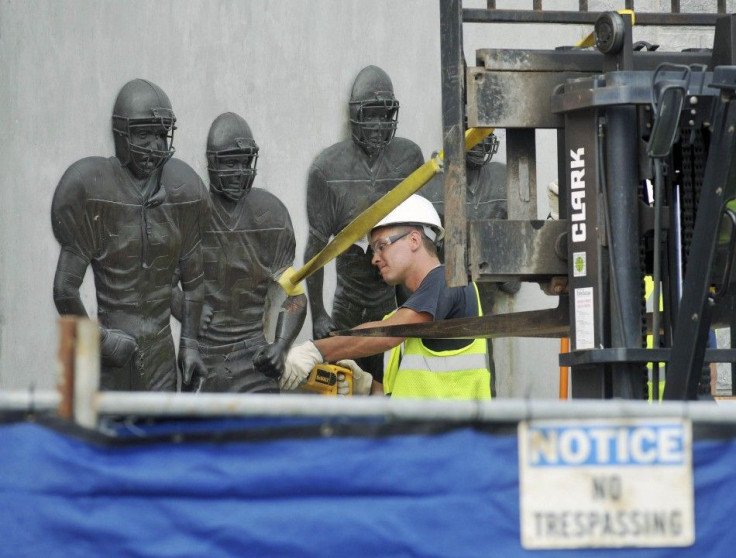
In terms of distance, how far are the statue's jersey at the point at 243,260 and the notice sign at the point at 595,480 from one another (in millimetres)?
6033

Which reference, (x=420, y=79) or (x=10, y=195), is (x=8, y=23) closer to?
(x=10, y=195)

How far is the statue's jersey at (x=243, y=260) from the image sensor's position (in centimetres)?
858

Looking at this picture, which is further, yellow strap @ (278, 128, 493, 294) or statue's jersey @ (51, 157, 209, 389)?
statue's jersey @ (51, 157, 209, 389)

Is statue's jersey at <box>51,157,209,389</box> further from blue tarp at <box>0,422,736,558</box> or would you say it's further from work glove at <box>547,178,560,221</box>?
blue tarp at <box>0,422,736,558</box>

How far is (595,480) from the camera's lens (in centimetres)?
262

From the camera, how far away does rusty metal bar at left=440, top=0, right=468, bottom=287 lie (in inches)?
210

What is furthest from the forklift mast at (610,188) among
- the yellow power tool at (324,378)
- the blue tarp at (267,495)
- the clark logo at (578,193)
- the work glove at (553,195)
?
the yellow power tool at (324,378)

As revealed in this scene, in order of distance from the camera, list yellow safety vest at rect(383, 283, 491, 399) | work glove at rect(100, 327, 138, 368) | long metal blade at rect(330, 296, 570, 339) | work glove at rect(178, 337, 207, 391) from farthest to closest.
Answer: work glove at rect(178, 337, 207, 391) → work glove at rect(100, 327, 138, 368) → yellow safety vest at rect(383, 283, 491, 399) → long metal blade at rect(330, 296, 570, 339)

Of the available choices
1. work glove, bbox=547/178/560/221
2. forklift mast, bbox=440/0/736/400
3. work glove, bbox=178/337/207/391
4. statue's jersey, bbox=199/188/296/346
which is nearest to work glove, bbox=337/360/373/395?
statue's jersey, bbox=199/188/296/346

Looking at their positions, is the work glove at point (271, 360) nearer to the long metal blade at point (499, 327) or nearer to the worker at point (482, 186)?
the worker at point (482, 186)

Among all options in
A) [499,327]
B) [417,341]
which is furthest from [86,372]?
[417,341]

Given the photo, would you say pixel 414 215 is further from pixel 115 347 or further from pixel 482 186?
pixel 115 347

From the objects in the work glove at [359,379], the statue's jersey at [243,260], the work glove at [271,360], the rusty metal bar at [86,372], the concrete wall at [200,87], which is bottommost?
the work glove at [359,379]

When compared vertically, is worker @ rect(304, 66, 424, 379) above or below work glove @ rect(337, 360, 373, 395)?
above
